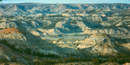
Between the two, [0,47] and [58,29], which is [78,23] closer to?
[58,29]

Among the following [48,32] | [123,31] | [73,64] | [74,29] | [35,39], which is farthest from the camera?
[74,29]

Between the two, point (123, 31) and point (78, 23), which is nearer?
point (123, 31)

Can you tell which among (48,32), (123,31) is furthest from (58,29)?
(123,31)

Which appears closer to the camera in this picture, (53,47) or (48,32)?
(53,47)

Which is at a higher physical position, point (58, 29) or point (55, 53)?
point (55, 53)

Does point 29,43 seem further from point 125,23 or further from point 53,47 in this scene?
point 125,23

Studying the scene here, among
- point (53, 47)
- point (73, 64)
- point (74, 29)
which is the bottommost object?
point (74, 29)

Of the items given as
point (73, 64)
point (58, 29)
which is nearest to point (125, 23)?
point (58, 29)

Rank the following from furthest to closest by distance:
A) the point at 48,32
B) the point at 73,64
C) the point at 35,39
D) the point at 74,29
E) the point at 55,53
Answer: the point at 74,29 → the point at 48,32 → the point at 35,39 → the point at 55,53 → the point at 73,64

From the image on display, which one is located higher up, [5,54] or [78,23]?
[5,54]
